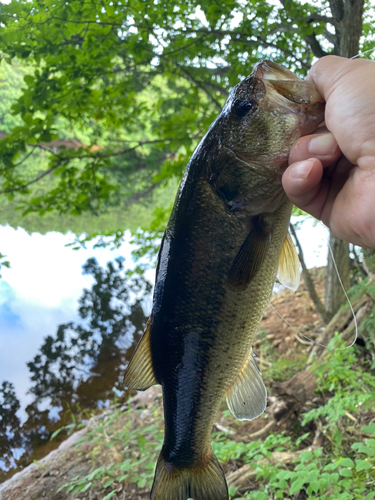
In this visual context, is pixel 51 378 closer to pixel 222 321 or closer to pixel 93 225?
pixel 222 321

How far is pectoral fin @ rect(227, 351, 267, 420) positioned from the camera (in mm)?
1471

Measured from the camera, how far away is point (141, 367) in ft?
4.86

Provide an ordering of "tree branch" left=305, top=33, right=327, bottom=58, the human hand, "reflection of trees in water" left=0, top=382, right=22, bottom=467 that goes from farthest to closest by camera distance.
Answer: "reflection of trees in water" left=0, top=382, right=22, bottom=467 < "tree branch" left=305, top=33, right=327, bottom=58 < the human hand

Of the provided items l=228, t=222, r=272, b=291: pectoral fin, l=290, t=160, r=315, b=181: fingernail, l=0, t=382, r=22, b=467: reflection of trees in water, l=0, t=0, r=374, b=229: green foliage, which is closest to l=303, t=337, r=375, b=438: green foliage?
l=228, t=222, r=272, b=291: pectoral fin

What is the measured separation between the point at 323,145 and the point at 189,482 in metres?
1.43

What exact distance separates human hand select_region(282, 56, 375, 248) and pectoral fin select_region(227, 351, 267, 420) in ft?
2.31

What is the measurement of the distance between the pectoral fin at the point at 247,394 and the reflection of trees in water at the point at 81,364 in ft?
12.9

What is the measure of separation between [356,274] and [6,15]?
5.19 metres

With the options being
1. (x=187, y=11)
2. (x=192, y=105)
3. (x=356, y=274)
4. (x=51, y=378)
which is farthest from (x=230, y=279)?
(x=51, y=378)

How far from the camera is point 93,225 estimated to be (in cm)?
1658

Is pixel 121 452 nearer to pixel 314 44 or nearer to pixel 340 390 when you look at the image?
pixel 340 390

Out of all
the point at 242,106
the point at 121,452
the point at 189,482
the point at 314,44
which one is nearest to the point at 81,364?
the point at 121,452

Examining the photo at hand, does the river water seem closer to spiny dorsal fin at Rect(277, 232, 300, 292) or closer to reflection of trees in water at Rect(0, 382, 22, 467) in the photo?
reflection of trees in water at Rect(0, 382, 22, 467)

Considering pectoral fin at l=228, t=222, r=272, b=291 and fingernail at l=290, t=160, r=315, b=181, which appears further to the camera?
pectoral fin at l=228, t=222, r=272, b=291
